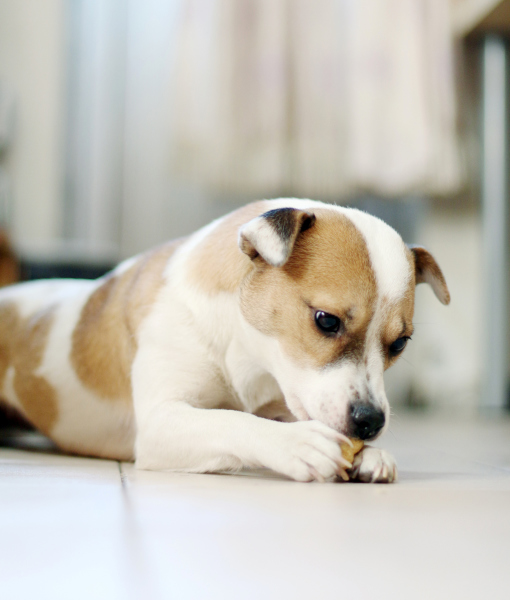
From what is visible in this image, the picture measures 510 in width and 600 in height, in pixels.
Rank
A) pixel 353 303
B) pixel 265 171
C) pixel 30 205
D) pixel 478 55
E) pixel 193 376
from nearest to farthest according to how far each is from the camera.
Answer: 1. pixel 353 303
2. pixel 193 376
3. pixel 265 171
4. pixel 478 55
5. pixel 30 205

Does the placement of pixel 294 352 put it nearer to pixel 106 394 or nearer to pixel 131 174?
pixel 106 394

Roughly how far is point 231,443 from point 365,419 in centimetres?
24

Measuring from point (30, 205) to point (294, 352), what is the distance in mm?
2969

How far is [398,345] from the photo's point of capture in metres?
1.36

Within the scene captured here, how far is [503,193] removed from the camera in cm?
344

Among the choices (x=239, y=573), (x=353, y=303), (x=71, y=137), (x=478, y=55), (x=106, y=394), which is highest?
(x=478, y=55)

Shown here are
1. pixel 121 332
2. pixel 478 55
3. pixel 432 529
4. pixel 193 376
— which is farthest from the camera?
pixel 478 55

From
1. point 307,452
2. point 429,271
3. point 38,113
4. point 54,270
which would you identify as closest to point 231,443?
point 307,452

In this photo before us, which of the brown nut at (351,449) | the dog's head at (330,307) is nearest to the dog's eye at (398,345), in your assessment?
the dog's head at (330,307)

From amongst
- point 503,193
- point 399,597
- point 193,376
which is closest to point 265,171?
point 503,193

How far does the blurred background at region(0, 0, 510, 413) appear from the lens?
3.34 m

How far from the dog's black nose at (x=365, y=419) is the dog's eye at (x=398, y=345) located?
20 cm

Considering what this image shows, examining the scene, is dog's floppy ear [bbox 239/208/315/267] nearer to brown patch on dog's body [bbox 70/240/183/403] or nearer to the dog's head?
the dog's head

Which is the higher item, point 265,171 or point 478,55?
point 478,55
